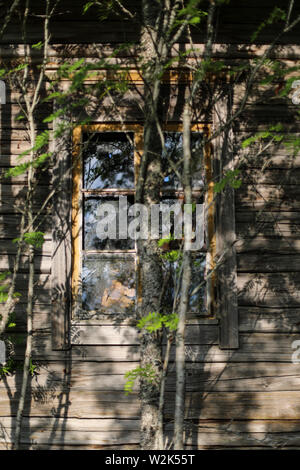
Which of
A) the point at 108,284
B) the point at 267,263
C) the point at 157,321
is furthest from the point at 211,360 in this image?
the point at 157,321

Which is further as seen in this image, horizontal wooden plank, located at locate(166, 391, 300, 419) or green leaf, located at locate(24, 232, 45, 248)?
horizontal wooden plank, located at locate(166, 391, 300, 419)

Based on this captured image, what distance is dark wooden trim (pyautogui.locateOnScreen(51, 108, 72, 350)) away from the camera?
3.82 meters

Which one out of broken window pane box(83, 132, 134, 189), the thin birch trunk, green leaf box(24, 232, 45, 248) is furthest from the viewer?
broken window pane box(83, 132, 134, 189)

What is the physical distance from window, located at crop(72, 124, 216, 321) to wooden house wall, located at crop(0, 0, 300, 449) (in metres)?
0.21

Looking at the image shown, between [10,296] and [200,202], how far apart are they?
1694 millimetres

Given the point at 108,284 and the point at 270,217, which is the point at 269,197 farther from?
the point at 108,284

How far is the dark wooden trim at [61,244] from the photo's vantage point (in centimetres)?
382

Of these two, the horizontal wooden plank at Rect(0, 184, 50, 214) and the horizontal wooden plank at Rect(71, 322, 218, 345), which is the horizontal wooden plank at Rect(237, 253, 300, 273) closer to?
the horizontal wooden plank at Rect(71, 322, 218, 345)

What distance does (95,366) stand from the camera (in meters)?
3.84

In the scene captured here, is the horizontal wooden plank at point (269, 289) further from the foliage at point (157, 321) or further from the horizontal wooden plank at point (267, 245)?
the foliage at point (157, 321)

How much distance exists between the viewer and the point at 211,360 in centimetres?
386

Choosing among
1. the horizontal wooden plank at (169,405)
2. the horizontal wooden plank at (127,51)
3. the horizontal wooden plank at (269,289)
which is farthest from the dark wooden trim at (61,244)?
the horizontal wooden plank at (269,289)

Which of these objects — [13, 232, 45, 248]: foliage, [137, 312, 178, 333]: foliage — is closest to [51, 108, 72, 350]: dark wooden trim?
[13, 232, 45, 248]: foliage
